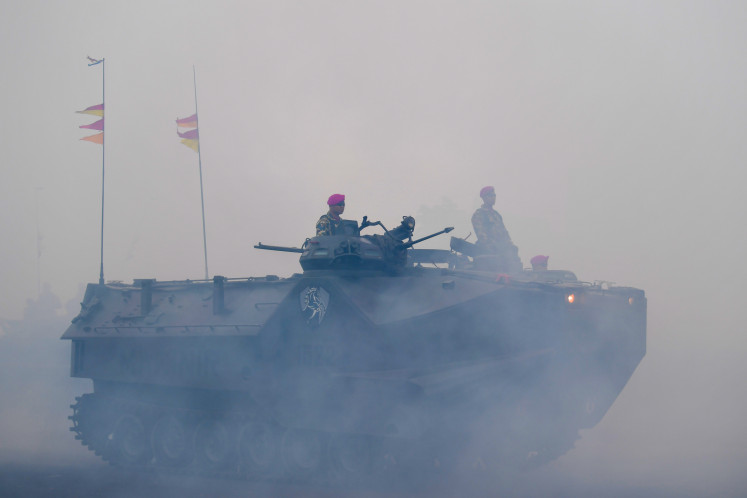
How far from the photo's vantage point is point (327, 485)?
416 inches

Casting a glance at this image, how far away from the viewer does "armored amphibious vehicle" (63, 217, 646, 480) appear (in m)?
9.68

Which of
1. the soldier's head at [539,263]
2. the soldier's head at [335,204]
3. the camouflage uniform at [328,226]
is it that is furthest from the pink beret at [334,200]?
the soldier's head at [539,263]

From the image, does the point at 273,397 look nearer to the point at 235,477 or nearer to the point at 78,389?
A: the point at 235,477

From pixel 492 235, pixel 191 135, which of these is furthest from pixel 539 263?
pixel 191 135

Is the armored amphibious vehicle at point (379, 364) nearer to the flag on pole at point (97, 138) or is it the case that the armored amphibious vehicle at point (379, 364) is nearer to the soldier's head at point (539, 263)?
the soldier's head at point (539, 263)

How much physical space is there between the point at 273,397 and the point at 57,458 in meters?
5.63

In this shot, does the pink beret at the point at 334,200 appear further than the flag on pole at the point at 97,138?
No

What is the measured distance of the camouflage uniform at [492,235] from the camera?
41.2ft

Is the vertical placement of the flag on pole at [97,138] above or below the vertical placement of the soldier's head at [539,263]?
above

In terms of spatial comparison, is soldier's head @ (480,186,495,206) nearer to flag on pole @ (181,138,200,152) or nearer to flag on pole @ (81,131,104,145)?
flag on pole @ (181,138,200,152)

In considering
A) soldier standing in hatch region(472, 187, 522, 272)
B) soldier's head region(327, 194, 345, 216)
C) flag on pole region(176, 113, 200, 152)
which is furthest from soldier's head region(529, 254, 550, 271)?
flag on pole region(176, 113, 200, 152)

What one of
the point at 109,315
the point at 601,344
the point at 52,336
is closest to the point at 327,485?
the point at 601,344

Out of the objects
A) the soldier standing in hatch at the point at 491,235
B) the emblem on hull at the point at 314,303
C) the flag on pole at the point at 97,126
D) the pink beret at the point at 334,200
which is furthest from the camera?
the flag on pole at the point at 97,126

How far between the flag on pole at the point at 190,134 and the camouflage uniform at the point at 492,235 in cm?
918
